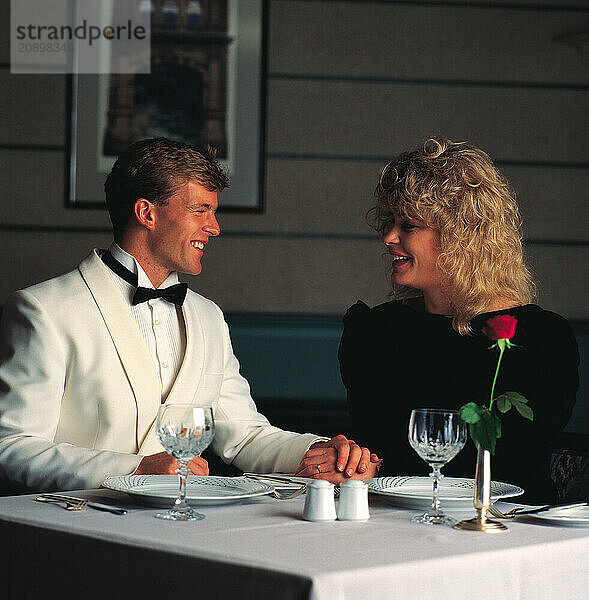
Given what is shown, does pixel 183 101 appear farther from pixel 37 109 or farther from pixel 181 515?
pixel 181 515

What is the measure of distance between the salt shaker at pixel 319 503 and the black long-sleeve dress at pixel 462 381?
0.89m

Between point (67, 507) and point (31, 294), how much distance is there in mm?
873

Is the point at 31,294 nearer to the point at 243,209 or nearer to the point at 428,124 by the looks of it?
the point at 243,209

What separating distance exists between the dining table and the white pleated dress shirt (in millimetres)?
868

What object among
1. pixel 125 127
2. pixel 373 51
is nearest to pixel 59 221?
pixel 125 127

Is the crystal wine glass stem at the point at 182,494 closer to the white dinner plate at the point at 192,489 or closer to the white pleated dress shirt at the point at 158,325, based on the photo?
the white dinner plate at the point at 192,489

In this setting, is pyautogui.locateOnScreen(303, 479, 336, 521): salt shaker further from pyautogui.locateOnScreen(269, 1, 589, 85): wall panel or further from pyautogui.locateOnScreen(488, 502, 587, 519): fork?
pyautogui.locateOnScreen(269, 1, 589, 85): wall panel

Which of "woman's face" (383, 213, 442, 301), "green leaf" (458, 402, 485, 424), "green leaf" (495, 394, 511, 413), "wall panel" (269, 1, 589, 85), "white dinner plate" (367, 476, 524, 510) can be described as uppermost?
"wall panel" (269, 1, 589, 85)

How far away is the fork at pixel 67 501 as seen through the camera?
1.67m

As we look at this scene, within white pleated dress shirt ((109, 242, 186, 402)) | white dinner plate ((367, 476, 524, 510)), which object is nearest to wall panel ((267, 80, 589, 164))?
white pleated dress shirt ((109, 242, 186, 402))

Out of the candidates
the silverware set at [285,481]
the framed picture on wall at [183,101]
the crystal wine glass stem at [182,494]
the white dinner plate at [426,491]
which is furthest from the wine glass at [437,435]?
the framed picture on wall at [183,101]

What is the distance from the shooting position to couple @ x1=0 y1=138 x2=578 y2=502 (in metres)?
2.39

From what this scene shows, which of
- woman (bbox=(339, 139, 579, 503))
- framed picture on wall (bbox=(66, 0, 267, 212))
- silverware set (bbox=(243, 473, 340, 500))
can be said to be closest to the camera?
silverware set (bbox=(243, 473, 340, 500))

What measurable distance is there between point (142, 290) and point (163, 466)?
2.00ft
